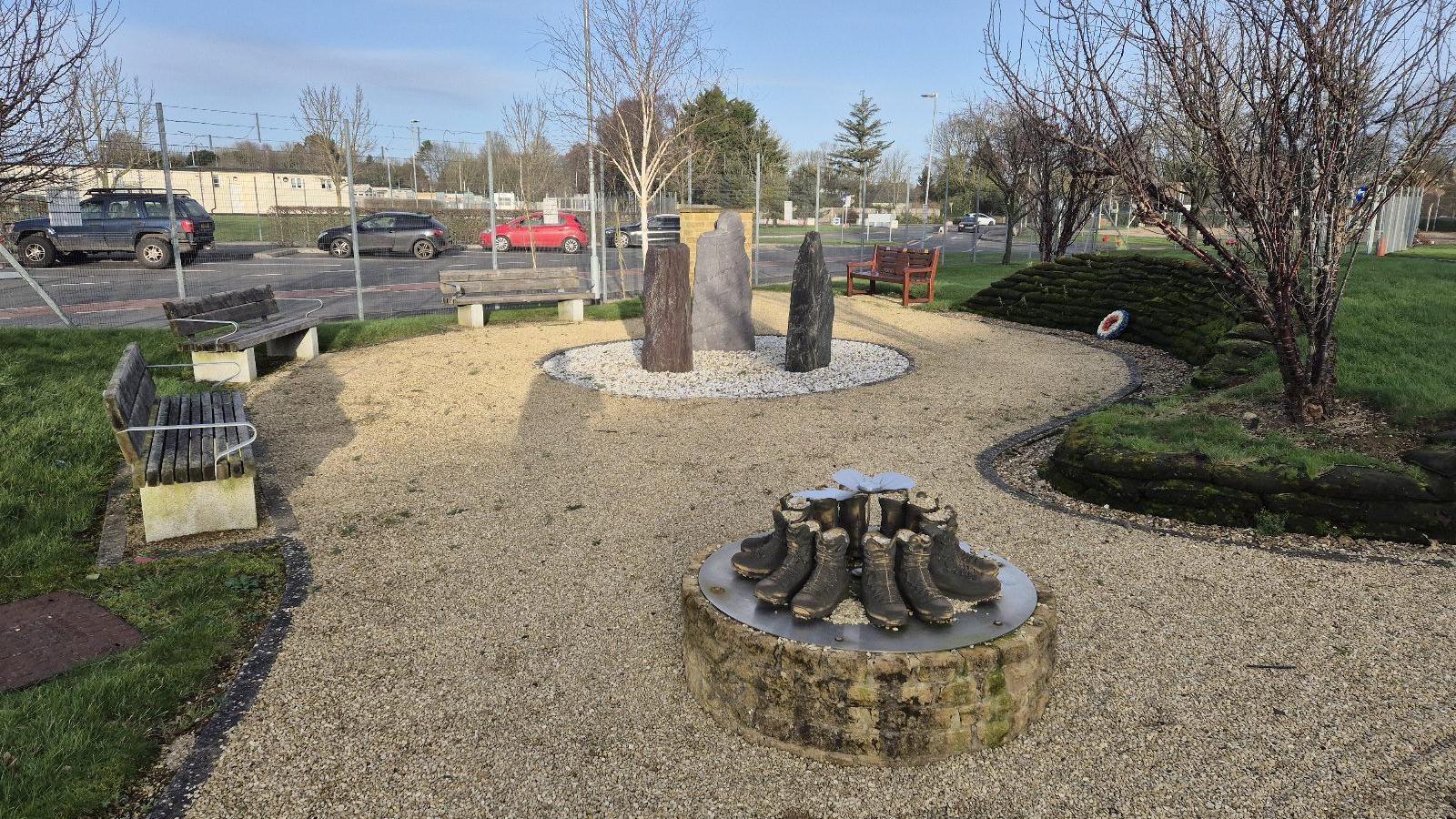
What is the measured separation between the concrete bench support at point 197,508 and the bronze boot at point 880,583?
373 cm

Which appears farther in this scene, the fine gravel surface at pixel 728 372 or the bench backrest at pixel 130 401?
the fine gravel surface at pixel 728 372

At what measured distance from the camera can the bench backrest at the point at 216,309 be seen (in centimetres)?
849

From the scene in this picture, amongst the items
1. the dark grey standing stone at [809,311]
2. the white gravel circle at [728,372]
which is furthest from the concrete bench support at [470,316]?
the dark grey standing stone at [809,311]

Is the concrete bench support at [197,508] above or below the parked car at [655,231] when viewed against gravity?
below

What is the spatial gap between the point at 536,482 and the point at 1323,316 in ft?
17.8

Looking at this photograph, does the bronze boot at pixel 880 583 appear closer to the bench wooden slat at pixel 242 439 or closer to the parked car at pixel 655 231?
the bench wooden slat at pixel 242 439

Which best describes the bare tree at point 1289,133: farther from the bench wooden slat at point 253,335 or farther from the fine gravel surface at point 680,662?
the bench wooden slat at point 253,335

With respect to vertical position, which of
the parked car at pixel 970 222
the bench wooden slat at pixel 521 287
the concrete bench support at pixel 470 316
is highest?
the parked car at pixel 970 222

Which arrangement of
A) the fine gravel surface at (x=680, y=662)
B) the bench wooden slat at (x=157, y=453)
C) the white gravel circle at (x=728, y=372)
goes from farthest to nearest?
the white gravel circle at (x=728, y=372) → the bench wooden slat at (x=157, y=453) → the fine gravel surface at (x=680, y=662)

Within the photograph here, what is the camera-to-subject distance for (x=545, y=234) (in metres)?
28.5

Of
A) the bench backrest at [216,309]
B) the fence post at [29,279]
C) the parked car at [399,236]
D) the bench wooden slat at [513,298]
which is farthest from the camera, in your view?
the parked car at [399,236]

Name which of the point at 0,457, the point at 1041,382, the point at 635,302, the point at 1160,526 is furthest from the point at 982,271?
the point at 0,457

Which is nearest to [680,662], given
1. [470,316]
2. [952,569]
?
[952,569]

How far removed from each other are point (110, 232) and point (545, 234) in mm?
12179
